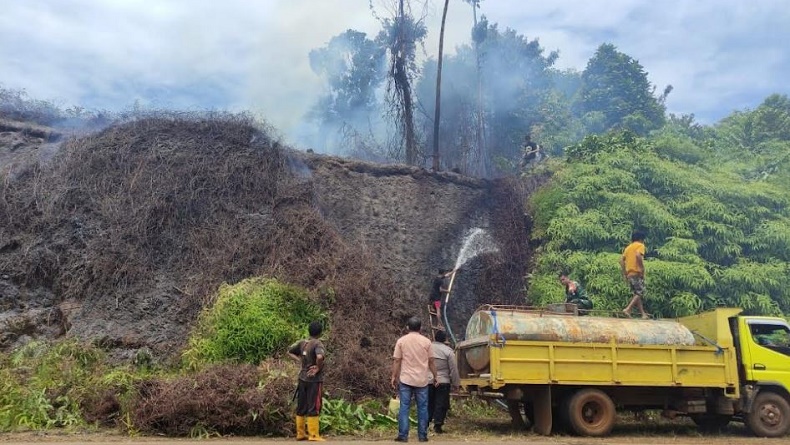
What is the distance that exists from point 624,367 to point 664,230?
827cm

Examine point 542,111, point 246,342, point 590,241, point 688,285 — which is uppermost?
point 542,111

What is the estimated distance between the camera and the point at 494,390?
10.2 meters

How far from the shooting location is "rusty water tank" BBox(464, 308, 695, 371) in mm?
10367

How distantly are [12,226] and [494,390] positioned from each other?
11.6m

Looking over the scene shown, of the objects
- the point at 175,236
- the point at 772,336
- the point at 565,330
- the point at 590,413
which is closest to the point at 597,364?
the point at 565,330

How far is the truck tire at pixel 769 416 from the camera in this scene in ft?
36.1

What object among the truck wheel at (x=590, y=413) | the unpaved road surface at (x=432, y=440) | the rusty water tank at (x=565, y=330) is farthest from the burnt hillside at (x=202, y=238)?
the truck wheel at (x=590, y=413)

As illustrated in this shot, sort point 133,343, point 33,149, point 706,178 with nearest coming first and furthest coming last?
point 133,343 < point 33,149 < point 706,178

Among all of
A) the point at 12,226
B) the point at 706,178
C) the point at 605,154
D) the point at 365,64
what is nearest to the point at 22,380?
the point at 12,226

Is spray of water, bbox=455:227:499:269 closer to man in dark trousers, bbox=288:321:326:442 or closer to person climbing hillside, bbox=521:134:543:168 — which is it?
person climbing hillside, bbox=521:134:543:168

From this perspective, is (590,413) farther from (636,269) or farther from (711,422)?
(636,269)

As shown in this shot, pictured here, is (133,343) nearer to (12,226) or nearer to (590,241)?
(12,226)

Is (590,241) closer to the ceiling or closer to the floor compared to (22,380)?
closer to the ceiling

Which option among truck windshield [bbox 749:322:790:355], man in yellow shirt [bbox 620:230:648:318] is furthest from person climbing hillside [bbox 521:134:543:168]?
truck windshield [bbox 749:322:790:355]
